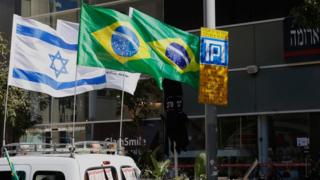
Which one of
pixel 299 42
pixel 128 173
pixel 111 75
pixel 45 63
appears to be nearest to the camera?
pixel 128 173

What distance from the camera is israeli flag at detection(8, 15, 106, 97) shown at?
11.2m

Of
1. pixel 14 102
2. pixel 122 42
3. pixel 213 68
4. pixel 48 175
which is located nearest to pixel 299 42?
pixel 213 68

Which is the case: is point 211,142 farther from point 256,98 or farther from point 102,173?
point 256,98

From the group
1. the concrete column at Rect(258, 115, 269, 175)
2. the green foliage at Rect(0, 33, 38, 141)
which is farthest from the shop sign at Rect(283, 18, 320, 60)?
the green foliage at Rect(0, 33, 38, 141)

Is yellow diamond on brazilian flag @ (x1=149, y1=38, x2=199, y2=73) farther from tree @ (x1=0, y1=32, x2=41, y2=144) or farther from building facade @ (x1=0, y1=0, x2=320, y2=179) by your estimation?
tree @ (x1=0, y1=32, x2=41, y2=144)

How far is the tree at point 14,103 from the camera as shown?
17533 mm

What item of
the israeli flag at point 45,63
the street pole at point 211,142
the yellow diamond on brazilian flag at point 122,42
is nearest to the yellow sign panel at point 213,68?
the street pole at point 211,142

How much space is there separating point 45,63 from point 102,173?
4273 millimetres

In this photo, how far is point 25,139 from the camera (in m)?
22.4

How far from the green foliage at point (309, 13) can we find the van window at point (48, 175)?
14.6 ft

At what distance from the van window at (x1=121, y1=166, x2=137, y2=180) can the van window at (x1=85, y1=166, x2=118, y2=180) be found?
184 mm

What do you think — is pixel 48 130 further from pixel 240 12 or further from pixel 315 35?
pixel 315 35

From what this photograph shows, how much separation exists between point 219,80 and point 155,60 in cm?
130

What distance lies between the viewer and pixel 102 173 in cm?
774
